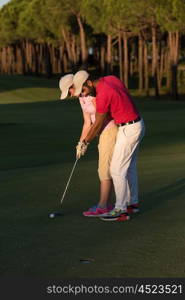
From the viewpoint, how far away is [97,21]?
76625mm

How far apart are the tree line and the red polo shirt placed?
46204 mm

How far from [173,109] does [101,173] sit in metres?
41.3

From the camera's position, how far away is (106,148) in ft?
37.9

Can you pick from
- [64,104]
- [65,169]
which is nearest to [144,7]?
[64,104]

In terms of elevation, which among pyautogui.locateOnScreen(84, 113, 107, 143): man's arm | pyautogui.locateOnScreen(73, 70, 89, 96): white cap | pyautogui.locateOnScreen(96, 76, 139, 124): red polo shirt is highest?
pyautogui.locateOnScreen(73, 70, 89, 96): white cap

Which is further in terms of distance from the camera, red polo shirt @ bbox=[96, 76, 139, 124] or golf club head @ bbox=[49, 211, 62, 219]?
golf club head @ bbox=[49, 211, 62, 219]

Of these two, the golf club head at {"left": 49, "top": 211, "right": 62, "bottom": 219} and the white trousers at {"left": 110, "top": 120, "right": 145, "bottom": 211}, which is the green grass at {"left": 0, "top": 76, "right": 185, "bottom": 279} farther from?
the white trousers at {"left": 110, "top": 120, "right": 145, "bottom": 211}

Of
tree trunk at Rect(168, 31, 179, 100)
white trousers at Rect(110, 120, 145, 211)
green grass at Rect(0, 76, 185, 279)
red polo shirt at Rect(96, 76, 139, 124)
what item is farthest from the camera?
tree trunk at Rect(168, 31, 179, 100)

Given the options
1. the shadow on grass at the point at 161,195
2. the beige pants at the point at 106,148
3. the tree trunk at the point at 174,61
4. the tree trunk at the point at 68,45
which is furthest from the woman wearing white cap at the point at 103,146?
the tree trunk at the point at 68,45

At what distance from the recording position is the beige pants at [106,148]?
11.5 metres

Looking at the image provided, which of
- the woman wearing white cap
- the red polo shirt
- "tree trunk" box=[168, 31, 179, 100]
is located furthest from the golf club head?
"tree trunk" box=[168, 31, 179, 100]

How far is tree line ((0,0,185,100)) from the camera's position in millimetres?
63194

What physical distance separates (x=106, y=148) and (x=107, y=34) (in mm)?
63688

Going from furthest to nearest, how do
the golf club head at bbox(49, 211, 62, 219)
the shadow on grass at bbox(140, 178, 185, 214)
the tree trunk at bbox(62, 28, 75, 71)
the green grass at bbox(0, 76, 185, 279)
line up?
the tree trunk at bbox(62, 28, 75, 71), the shadow on grass at bbox(140, 178, 185, 214), the golf club head at bbox(49, 211, 62, 219), the green grass at bbox(0, 76, 185, 279)
